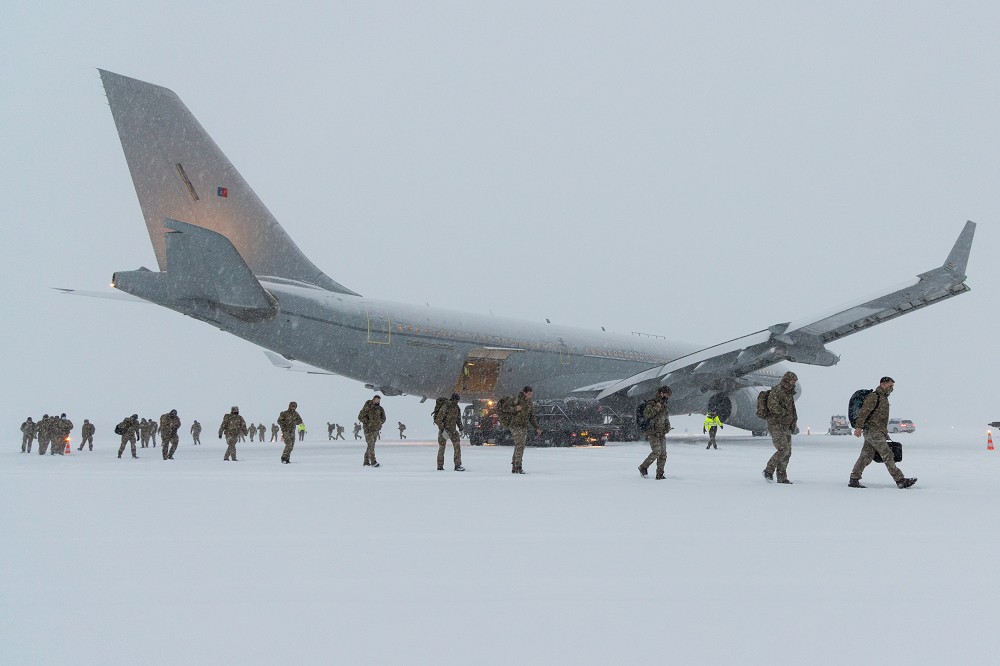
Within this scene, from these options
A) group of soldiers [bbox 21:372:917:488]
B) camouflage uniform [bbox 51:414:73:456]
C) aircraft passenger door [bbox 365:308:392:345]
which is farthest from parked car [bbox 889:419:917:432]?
camouflage uniform [bbox 51:414:73:456]

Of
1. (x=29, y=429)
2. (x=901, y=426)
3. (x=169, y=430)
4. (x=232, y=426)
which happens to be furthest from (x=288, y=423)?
(x=901, y=426)

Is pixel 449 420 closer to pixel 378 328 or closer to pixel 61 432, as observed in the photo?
pixel 378 328

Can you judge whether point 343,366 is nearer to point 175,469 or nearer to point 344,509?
point 175,469

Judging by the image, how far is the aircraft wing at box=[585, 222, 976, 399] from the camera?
23.3 metres

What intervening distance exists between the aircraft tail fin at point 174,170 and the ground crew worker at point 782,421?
16040 millimetres

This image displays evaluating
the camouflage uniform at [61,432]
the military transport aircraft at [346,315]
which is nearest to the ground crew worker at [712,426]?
the military transport aircraft at [346,315]

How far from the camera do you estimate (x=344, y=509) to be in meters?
8.95

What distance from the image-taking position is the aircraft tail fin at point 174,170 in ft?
68.5

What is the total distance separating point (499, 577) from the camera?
5219mm

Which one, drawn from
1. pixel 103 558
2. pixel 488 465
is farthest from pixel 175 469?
pixel 103 558

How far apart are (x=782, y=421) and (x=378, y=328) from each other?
15.2m

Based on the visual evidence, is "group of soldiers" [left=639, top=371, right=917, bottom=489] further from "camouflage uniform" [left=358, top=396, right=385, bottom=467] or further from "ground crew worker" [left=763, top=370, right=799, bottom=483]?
"camouflage uniform" [left=358, top=396, right=385, bottom=467]

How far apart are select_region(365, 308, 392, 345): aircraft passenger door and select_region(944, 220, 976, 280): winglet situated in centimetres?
1651

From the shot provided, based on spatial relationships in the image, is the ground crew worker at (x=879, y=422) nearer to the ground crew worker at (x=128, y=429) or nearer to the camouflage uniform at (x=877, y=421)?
the camouflage uniform at (x=877, y=421)
